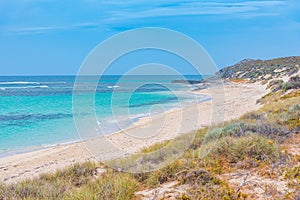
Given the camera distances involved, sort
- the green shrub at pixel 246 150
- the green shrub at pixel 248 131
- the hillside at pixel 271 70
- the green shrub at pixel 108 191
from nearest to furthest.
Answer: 1. the green shrub at pixel 108 191
2. the green shrub at pixel 246 150
3. the green shrub at pixel 248 131
4. the hillside at pixel 271 70

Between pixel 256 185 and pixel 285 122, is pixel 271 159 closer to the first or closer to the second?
pixel 256 185

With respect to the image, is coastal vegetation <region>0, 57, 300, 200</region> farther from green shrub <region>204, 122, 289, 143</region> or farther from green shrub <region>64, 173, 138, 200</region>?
green shrub <region>204, 122, 289, 143</region>

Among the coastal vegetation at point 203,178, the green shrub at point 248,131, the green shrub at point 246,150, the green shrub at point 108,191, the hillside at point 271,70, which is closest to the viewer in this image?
the green shrub at point 108,191

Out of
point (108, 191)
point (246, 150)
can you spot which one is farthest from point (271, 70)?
point (108, 191)

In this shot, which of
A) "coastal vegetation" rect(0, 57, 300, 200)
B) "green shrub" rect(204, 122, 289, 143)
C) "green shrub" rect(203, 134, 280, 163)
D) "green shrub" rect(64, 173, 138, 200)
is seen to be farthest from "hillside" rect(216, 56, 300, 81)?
"green shrub" rect(64, 173, 138, 200)

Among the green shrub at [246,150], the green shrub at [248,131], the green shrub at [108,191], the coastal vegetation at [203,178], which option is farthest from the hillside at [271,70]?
the green shrub at [108,191]

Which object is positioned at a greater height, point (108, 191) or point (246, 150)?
point (246, 150)

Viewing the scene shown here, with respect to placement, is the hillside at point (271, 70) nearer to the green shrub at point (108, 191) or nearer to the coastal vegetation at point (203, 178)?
the coastal vegetation at point (203, 178)

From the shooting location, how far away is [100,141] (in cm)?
1397

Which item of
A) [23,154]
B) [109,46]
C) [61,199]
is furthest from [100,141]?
[61,199]

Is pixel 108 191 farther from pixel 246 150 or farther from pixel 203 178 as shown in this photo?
pixel 246 150

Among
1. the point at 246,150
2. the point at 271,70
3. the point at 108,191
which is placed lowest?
the point at 108,191

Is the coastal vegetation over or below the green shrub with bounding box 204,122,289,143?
below

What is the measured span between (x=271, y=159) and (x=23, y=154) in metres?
10.6
